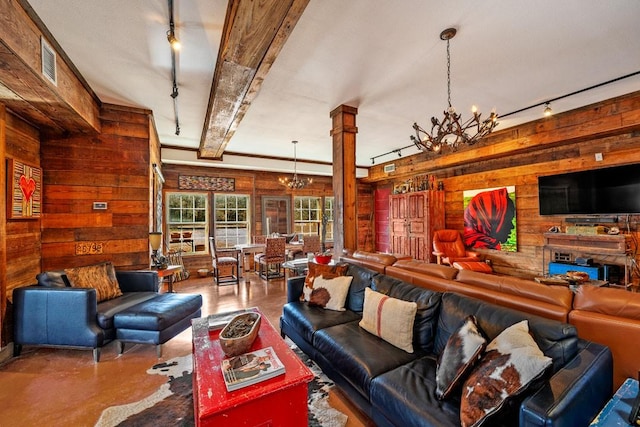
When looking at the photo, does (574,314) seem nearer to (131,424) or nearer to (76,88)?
(131,424)

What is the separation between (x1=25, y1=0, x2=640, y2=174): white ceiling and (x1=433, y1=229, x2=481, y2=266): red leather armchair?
96.9 inches

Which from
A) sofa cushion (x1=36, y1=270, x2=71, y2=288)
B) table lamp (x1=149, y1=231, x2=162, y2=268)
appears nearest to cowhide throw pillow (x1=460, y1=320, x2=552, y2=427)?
sofa cushion (x1=36, y1=270, x2=71, y2=288)

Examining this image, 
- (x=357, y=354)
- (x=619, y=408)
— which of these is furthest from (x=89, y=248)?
(x=619, y=408)

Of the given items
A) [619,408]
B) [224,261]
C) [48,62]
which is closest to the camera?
[619,408]

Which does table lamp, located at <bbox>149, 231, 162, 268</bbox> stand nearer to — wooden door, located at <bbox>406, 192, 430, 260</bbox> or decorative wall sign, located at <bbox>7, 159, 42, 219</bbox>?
decorative wall sign, located at <bbox>7, 159, 42, 219</bbox>

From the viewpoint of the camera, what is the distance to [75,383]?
7.11 ft

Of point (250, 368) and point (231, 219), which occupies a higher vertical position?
point (231, 219)

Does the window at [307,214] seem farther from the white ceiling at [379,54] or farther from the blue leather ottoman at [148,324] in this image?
the blue leather ottoman at [148,324]

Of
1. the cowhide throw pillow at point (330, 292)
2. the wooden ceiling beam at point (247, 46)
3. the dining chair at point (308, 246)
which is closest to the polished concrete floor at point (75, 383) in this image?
the cowhide throw pillow at point (330, 292)

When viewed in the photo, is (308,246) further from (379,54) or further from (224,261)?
(379,54)

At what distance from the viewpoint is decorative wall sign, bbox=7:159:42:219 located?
102 inches

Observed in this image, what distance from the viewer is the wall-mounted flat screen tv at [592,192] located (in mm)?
3578

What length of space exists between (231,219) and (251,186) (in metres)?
0.97

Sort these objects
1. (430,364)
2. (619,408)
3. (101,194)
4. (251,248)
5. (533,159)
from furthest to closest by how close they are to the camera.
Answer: (251,248) < (533,159) < (101,194) < (430,364) < (619,408)
